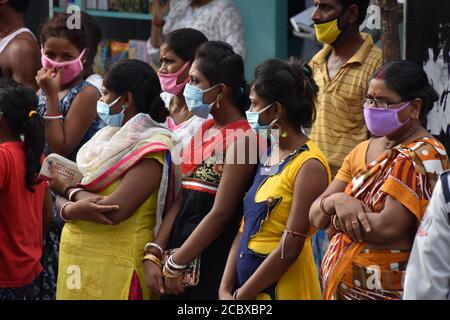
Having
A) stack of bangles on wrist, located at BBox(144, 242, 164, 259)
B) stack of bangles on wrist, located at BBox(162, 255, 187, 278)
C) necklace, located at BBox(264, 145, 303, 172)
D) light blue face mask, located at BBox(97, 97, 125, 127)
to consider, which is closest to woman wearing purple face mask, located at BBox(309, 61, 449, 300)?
necklace, located at BBox(264, 145, 303, 172)

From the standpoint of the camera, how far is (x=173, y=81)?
5.41 meters

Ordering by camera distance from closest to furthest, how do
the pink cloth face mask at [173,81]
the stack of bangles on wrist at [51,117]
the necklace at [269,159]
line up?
the necklace at [269,159] → the pink cloth face mask at [173,81] → the stack of bangles on wrist at [51,117]

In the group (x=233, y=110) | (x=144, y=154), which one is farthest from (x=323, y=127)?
(x=144, y=154)

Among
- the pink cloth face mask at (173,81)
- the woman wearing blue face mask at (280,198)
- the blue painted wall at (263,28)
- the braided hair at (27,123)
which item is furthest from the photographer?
the blue painted wall at (263,28)

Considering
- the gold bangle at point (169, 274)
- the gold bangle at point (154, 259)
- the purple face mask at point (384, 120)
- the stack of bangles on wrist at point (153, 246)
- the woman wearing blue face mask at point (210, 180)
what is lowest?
the gold bangle at point (169, 274)

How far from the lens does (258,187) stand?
4570mm

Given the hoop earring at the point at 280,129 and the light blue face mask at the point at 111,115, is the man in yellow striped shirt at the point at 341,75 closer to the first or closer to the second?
the hoop earring at the point at 280,129

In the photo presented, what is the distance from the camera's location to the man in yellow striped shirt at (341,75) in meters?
5.50

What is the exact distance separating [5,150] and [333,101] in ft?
5.83

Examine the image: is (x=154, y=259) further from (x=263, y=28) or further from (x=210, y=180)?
(x=263, y=28)

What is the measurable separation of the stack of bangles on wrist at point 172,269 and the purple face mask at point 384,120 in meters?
1.20

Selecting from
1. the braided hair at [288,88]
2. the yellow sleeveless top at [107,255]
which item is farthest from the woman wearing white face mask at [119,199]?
the braided hair at [288,88]

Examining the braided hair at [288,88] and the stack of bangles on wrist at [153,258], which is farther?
the stack of bangles on wrist at [153,258]

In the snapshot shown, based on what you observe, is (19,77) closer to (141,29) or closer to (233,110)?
(233,110)
